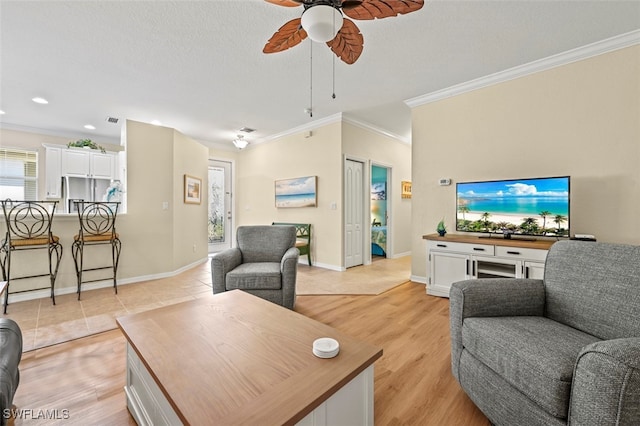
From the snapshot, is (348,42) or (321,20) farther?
(348,42)

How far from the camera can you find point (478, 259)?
292 cm

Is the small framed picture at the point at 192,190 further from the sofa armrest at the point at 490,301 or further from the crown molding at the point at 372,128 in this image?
A: the sofa armrest at the point at 490,301

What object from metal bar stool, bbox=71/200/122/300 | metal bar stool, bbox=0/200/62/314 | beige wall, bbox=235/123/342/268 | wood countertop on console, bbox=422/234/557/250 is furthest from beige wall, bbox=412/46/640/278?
metal bar stool, bbox=0/200/62/314

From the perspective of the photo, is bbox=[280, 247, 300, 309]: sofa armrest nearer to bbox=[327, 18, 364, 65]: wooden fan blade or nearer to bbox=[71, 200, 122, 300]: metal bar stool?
bbox=[327, 18, 364, 65]: wooden fan blade

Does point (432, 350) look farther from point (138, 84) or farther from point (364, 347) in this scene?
point (138, 84)

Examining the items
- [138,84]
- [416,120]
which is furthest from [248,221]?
[416,120]

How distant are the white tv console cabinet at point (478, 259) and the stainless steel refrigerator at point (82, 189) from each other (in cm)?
621

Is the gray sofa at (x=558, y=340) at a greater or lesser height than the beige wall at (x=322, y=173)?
lesser

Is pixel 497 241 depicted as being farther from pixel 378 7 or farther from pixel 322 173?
pixel 322 173

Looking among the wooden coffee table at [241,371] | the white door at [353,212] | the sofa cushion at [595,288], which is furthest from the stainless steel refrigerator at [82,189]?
the sofa cushion at [595,288]

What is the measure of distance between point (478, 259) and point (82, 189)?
23.0 ft

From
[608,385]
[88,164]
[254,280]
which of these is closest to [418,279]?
[254,280]

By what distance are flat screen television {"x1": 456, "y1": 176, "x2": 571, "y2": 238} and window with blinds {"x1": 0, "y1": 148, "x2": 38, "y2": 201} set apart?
725 cm

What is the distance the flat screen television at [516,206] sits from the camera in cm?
264
